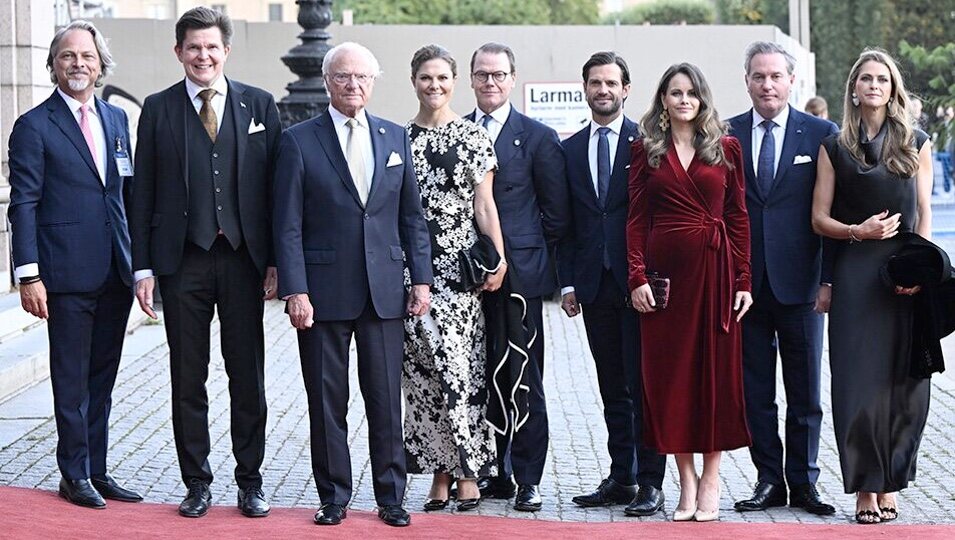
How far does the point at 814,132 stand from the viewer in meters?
7.94

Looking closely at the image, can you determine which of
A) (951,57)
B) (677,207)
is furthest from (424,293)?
(951,57)

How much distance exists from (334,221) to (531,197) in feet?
3.55

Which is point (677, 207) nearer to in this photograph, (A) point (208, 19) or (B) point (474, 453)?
(B) point (474, 453)

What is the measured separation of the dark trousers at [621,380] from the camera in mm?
7980

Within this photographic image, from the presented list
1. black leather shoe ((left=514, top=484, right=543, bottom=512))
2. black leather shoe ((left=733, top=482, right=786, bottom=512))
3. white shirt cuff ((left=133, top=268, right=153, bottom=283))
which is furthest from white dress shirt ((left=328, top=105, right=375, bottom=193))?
black leather shoe ((left=733, top=482, right=786, bottom=512))

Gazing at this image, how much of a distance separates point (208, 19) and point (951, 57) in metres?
23.6

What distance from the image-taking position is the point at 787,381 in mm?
8125

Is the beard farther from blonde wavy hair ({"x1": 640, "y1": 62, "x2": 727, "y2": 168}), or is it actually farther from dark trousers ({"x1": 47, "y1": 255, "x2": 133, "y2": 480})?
blonde wavy hair ({"x1": 640, "y1": 62, "x2": 727, "y2": 168})

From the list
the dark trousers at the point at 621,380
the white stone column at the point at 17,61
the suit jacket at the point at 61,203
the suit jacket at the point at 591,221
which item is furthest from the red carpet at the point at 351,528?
the white stone column at the point at 17,61

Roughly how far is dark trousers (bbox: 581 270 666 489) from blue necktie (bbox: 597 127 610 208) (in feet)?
1.23

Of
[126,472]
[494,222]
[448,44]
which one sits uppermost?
[448,44]

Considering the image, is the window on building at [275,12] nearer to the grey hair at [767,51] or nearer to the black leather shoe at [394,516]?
the grey hair at [767,51]

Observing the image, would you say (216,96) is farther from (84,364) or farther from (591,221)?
(591,221)

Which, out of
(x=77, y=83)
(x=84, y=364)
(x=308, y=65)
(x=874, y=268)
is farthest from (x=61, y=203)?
(x=308, y=65)
